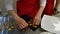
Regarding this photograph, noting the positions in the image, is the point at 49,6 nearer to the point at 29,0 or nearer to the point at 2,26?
the point at 29,0

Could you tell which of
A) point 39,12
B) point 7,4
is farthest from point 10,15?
point 39,12

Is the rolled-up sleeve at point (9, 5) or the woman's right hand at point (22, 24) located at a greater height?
the rolled-up sleeve at point (9, 5)

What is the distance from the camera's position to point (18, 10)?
85 cm

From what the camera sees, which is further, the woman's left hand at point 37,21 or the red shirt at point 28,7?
the red shirt at point 28,7

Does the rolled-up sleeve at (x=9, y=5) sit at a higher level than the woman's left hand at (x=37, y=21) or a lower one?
higher

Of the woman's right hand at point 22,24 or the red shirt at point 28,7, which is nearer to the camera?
the woman's right hand at point 22,24

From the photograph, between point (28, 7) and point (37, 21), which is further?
point (28, 7)

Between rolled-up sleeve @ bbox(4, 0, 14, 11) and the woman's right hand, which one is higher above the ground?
rolled-up sleeve @ bbox(4, 0, 14, 11)

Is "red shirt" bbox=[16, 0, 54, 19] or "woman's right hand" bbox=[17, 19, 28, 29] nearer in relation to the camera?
"woman's right hand" bbox=[17, 19, 28, 29]

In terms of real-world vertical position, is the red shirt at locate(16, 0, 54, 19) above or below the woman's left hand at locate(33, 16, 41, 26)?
above

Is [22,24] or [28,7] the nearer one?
[22,24]

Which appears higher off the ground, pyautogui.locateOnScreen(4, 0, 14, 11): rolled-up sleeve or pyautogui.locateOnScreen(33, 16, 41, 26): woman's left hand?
pyautogui.locateOnScreen(4, 0, 14, 11): rolled-up sleeve

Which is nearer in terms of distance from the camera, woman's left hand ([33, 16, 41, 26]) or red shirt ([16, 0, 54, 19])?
woman's left hand ([33, 16, 41, 26])

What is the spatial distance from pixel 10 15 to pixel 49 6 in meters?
0.29
